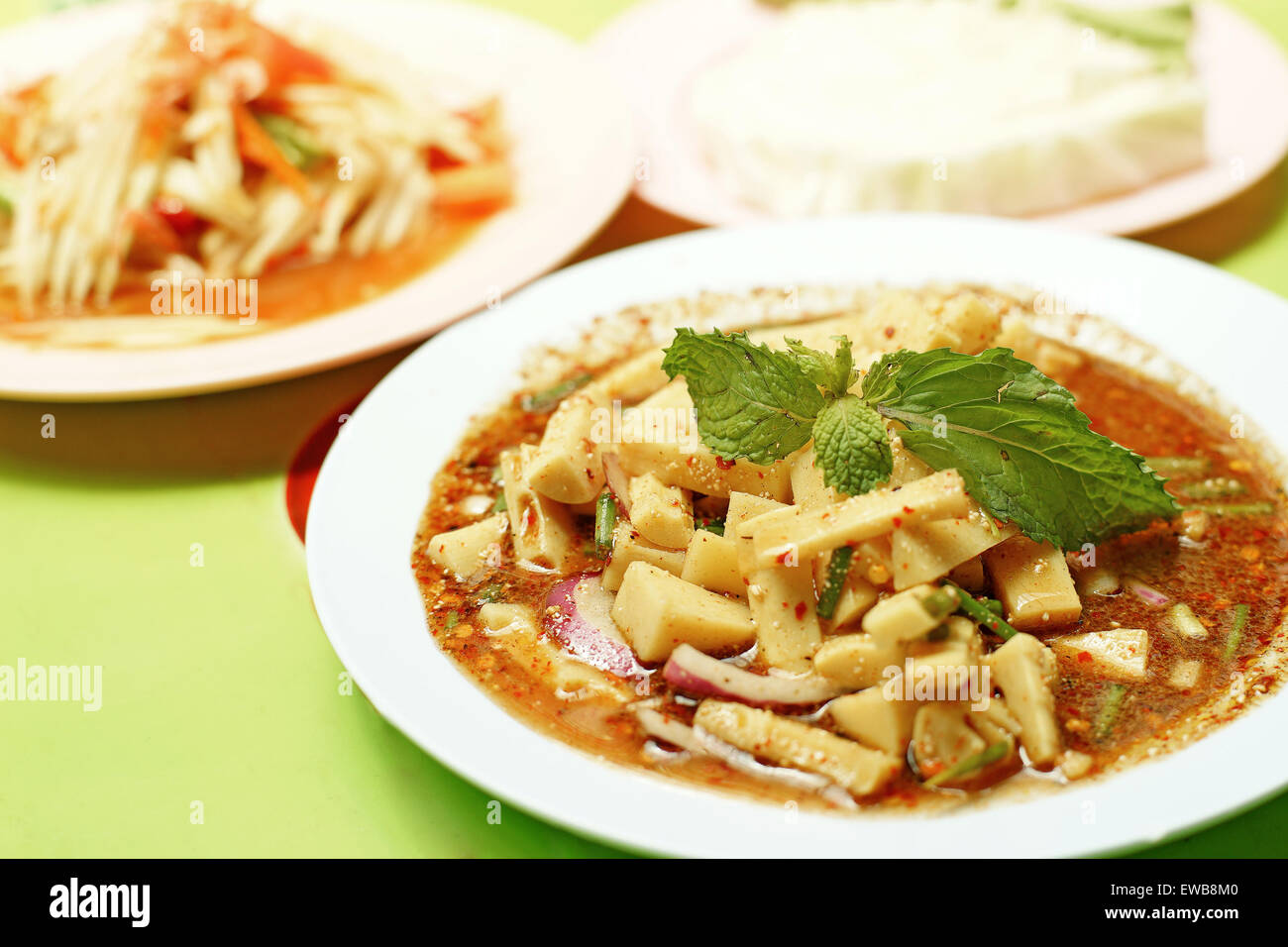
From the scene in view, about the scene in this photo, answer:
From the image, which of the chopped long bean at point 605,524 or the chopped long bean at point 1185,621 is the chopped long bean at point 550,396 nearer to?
the chopped long bean at point 605,524

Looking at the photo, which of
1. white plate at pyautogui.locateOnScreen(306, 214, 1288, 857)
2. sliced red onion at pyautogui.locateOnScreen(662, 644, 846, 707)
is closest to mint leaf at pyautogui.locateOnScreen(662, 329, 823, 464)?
sliced red onion at pyautogui.locateOnScreen(662, 644, 846, 707)

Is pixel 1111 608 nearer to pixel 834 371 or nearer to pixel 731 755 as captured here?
pixel 834 371

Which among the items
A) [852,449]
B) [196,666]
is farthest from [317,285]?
[852,449]

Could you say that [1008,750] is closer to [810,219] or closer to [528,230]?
[810,219]

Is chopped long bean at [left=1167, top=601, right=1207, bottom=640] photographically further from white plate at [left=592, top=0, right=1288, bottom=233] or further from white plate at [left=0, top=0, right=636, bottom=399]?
white plate at [left=0, top=0, right=636, bottom=399]
